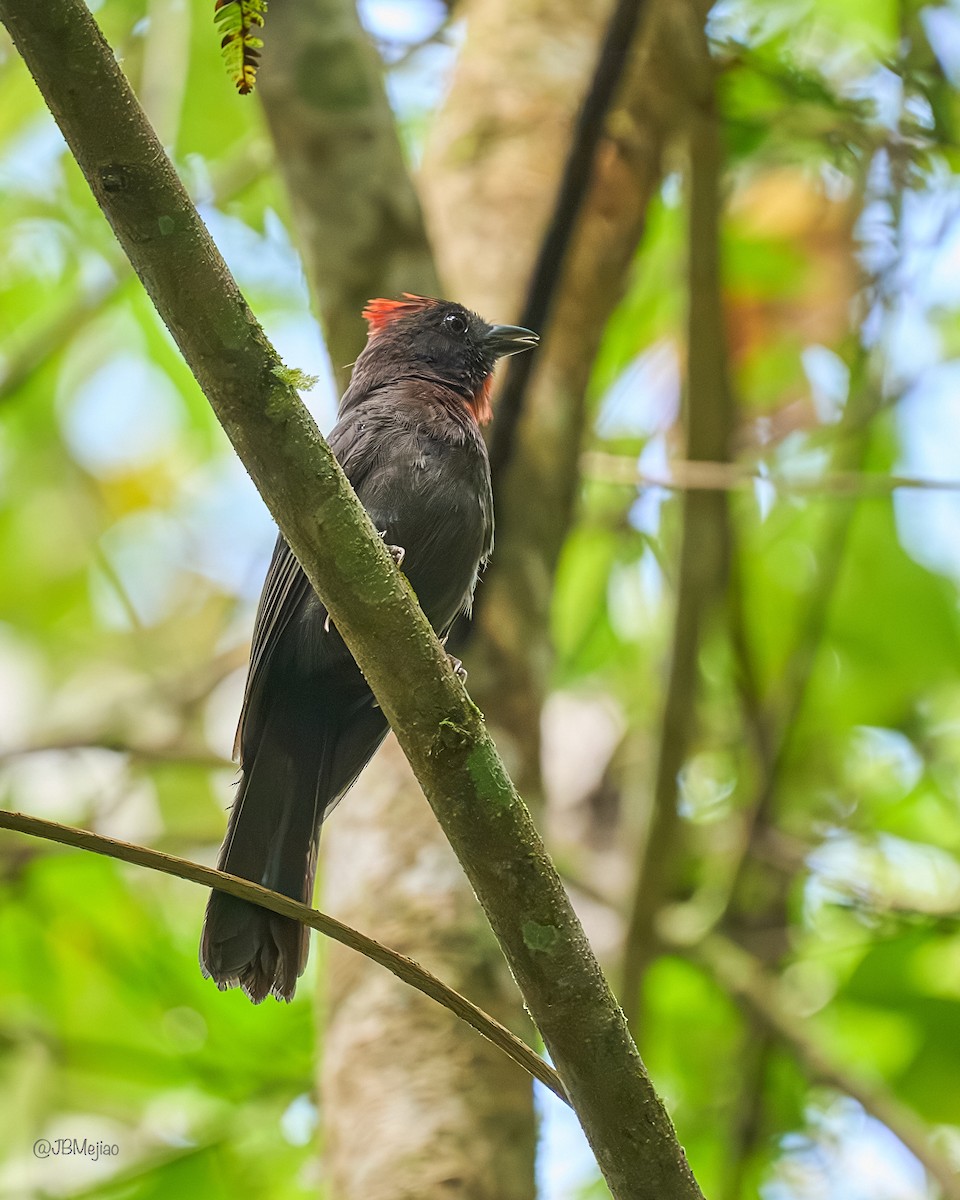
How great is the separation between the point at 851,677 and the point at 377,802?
259 centimetres

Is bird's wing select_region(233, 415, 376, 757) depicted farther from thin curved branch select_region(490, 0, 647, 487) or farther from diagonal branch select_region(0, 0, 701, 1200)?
diagonal branch select_region(0, 0, 701, 1200)

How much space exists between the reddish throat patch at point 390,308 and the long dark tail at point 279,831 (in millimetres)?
1354

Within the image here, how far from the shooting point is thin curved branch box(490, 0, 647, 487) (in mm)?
3773

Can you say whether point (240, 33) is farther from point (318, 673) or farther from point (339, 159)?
point (339, 159)

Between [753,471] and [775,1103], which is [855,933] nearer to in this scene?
[775,1103]

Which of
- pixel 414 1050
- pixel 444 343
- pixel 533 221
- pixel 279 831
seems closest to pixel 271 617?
pixel 279 831

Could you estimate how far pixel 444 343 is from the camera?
4191 mm

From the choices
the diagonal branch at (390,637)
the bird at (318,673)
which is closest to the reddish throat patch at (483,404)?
the bird at (318,673)

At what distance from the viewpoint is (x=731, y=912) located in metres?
5.27

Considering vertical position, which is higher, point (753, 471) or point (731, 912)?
point (753, 471)

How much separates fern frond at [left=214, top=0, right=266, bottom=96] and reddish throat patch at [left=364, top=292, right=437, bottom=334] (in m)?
2.15

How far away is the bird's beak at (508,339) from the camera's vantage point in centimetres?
402

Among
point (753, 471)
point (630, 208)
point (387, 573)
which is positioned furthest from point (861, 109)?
point (387, 573)

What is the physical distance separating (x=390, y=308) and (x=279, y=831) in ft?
5.86
